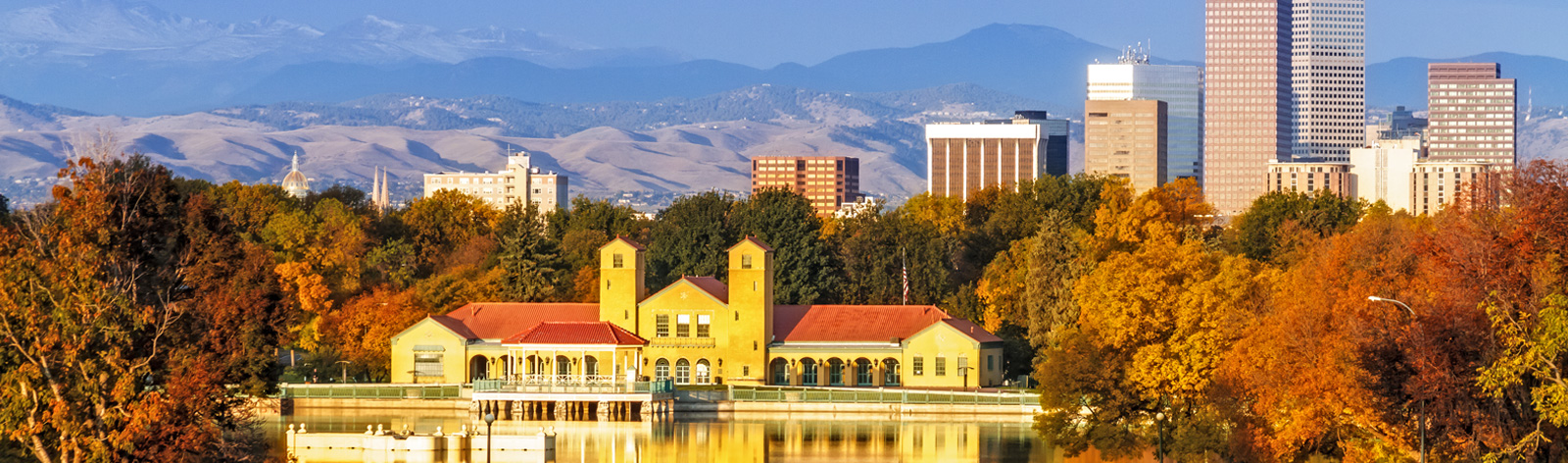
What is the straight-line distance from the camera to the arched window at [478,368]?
91.1 meters

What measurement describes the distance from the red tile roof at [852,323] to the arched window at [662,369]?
208 inches

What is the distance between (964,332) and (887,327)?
487cm

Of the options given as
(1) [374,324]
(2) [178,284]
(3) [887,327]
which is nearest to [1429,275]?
(2) [178,284]

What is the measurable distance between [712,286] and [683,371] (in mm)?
4564

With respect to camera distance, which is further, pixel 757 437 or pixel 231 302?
pixel 757 437

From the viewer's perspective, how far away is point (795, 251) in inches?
3984

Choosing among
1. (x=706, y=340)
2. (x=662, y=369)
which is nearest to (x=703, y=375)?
(x=706, y=340)

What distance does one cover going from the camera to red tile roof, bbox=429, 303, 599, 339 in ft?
299

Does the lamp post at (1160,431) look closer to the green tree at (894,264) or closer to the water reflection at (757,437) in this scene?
the water reflection at (757,437)

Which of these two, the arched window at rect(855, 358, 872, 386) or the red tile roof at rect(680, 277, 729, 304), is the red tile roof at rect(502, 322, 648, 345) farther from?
the arched window at rect(855, 358, 872, 386)

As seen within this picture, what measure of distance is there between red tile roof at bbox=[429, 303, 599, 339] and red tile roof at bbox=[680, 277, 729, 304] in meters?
5.11

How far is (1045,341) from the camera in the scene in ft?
280

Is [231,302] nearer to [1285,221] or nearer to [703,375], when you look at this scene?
[703,375]

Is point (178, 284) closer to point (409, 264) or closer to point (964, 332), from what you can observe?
point (964, 332)
